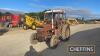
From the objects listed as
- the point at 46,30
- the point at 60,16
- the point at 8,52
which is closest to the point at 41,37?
the point at 46,30

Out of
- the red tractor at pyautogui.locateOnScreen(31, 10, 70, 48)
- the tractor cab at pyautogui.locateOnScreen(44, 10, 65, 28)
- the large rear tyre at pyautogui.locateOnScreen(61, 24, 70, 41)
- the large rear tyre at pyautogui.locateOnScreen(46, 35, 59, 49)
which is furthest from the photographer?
the tractor cab at pyautogui.locateOnScreen(44, 10, 65, 28)

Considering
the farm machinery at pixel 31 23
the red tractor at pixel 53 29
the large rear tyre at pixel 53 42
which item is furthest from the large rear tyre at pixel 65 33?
the farm machinery at pixel 31 23

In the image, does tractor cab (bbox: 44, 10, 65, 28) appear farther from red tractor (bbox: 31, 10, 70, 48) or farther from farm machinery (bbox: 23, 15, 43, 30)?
farm machinery (bbox: 23, 15, 43, 30)

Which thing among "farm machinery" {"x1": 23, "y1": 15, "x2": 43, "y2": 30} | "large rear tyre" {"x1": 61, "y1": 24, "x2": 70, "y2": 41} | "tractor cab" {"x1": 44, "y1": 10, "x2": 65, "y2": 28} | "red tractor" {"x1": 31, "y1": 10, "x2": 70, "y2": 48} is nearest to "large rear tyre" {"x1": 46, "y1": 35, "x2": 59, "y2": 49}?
"red tractor" {"x1": 31, "y1": 10, "x2": 70, "y2": 48}

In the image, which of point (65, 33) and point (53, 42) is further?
point (65, 33)

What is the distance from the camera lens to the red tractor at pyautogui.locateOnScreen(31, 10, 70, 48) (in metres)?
20.1

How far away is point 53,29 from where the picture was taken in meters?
20.1

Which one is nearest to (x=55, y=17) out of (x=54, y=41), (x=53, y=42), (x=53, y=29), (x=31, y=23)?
(x=53, y=29)

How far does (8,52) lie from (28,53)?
169cm

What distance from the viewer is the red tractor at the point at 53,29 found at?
20.1 meters

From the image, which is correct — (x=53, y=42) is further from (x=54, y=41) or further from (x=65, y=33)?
(x=65, y=33)

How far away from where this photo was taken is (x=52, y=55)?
616 inches

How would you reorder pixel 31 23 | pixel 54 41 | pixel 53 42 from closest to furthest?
pixel 53 42
pixel 54 41
pixel 31 23

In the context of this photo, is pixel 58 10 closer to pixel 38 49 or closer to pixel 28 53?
pixel 38 49
